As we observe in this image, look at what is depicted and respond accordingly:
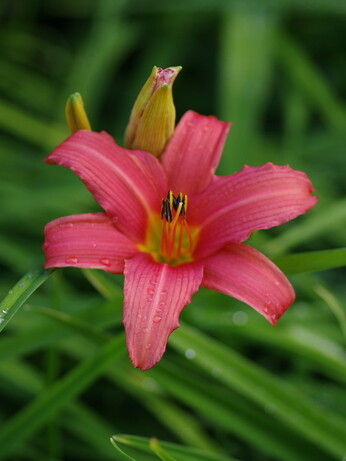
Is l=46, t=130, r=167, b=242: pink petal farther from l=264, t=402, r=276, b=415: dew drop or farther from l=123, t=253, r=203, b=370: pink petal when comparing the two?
l=264, t=402, r=276, b=415: dew drop

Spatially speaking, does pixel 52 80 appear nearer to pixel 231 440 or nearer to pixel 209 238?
pixel 231 440

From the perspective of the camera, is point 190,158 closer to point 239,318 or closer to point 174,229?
point 174,229

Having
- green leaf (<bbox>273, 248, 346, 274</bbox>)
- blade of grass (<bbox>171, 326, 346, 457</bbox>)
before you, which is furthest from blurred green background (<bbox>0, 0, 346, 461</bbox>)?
green leaf (<bbox>273, 248, 346, 274</bbox>)

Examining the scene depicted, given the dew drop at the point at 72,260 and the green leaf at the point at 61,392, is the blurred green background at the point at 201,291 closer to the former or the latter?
the green leaf at the point at 61,392

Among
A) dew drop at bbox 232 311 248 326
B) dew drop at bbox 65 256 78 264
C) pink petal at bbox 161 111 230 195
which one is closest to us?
dew drop at bbox 65 256 78 264

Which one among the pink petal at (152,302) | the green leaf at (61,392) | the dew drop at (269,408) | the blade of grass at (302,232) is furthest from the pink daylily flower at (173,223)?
the blade of grass at (302,232)
